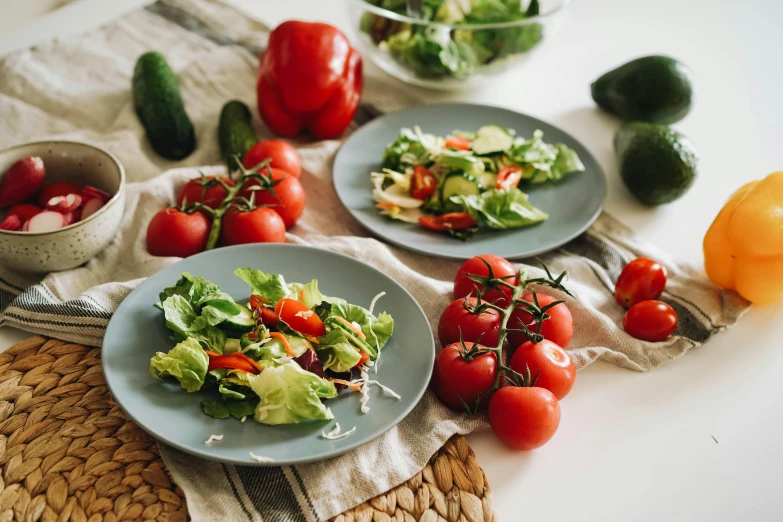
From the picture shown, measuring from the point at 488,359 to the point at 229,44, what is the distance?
5.33 feet

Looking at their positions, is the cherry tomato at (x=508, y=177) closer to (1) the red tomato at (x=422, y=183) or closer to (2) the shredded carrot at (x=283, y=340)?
(1) the red tomato at (x=422, y=183)

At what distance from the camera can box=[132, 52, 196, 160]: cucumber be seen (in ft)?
6.63

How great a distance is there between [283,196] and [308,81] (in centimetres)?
43

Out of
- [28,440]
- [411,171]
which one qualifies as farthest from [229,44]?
[28,440]

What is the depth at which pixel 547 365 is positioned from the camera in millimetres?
1342

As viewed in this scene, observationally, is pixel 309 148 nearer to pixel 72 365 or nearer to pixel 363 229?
pixel 363 229

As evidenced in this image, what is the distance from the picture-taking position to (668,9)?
2.98 m

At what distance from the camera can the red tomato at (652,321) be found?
1.55 metres

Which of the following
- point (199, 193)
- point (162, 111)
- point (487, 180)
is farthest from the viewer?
point (162, 111)

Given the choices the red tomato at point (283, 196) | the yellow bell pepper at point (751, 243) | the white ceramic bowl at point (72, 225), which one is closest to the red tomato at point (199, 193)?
the red tomato at point (283, 196)

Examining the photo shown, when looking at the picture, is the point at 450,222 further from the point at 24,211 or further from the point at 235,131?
the point at 24,211

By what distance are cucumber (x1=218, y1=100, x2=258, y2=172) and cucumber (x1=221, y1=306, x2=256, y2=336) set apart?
2.12ft

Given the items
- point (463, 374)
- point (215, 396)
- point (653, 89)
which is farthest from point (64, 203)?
point (653, 89)

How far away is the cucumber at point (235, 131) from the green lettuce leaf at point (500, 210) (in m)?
0.62
